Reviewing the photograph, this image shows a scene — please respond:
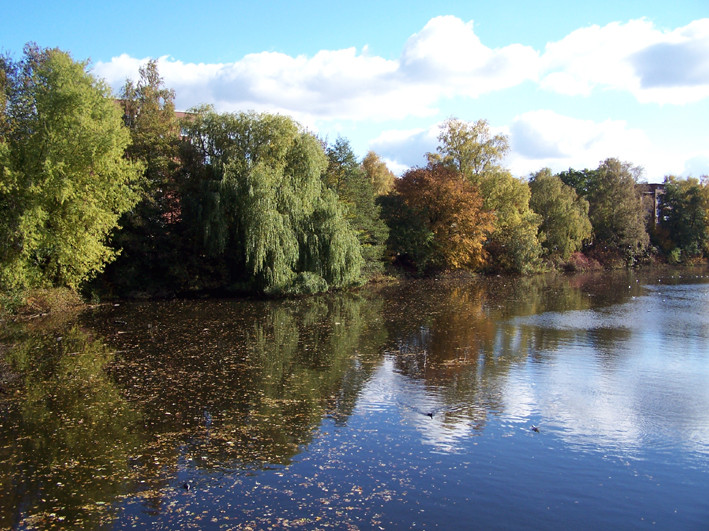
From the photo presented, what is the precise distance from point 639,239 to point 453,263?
78.8 ft

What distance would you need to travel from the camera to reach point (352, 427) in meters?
10.7

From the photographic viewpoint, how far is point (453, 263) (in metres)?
41.6

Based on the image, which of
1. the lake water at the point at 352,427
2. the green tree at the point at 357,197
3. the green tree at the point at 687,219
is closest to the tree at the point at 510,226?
the green tree at the point at 357,197

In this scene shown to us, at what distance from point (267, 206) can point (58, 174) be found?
8814 millimetres

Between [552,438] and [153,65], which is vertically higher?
[153,65]

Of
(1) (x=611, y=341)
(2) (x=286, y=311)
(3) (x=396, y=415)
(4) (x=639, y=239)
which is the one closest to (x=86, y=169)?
(2) (x=286, y=311)

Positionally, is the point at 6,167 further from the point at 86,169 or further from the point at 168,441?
the point at 168,441

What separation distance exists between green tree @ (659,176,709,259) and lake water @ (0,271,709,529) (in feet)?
150

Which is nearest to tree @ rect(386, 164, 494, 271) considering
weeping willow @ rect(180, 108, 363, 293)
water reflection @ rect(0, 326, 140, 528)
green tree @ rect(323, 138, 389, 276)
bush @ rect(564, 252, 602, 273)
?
green tree @ rect(323, 138, 389, 276)

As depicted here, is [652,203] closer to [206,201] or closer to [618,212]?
[618,212]

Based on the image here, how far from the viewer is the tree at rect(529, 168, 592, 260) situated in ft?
159

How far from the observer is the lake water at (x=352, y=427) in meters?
7.62

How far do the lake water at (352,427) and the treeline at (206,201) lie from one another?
16.0ft

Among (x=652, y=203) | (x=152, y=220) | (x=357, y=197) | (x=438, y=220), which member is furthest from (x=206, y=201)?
(x=652, y=203)
